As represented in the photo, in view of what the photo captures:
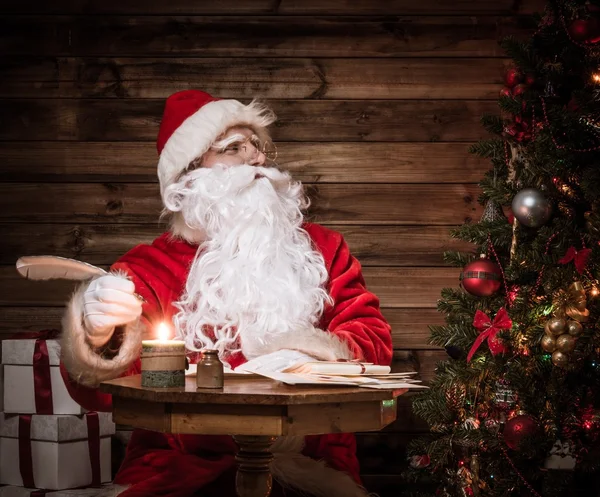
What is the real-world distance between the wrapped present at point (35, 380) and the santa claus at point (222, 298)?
0.50m

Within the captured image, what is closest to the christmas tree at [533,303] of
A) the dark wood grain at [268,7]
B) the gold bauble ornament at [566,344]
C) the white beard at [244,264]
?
the gold bauble ornament at [566,344]

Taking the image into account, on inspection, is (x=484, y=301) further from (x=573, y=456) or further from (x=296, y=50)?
(x=296, y=50)

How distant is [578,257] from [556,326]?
21 centimetres

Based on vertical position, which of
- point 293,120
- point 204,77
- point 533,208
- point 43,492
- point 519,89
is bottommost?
point 43,492

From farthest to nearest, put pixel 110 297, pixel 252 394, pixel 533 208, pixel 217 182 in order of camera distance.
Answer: pixel 217 182
pixel 533 208
pixel 110 297
pixel 252 394

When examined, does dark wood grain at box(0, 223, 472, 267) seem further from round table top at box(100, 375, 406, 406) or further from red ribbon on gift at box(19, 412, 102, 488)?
round table top at box(100, 375, 406, 406)

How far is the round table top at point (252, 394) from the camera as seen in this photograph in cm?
154

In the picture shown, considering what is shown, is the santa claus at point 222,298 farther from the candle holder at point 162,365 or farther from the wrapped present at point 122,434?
the wrapped present at point 122,434

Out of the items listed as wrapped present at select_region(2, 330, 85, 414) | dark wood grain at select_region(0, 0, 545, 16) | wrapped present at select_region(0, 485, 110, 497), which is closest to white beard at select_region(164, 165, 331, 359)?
wrapped present at select_region(2, 330, 85, 414)

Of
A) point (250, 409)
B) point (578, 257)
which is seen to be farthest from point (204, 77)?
point (250, 409)

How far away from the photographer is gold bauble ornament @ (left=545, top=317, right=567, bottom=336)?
2.23m

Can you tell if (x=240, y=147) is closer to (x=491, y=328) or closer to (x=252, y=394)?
(x=491, y=328)

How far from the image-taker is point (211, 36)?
124 inches

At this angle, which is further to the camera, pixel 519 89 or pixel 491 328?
pixel 519 89
